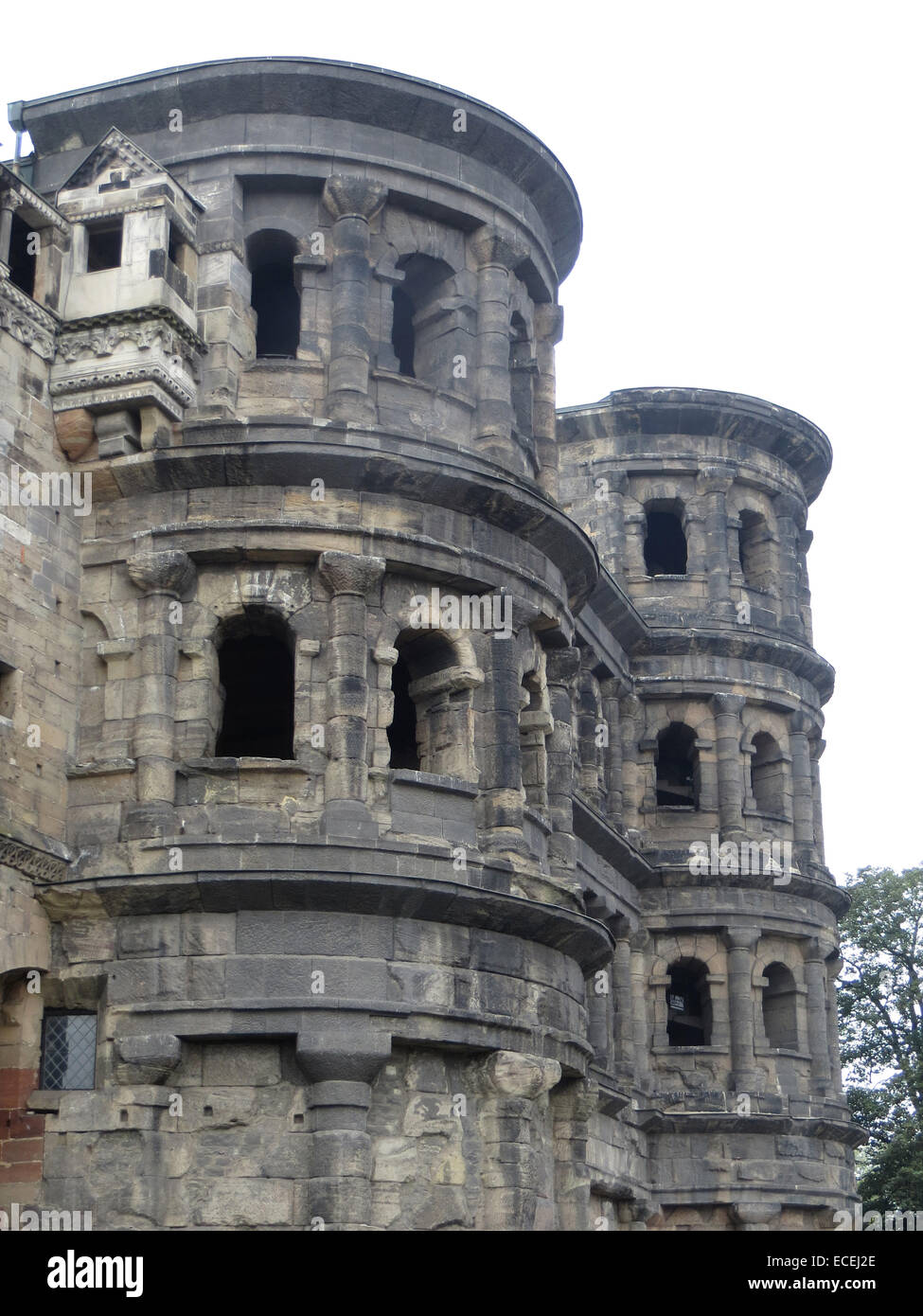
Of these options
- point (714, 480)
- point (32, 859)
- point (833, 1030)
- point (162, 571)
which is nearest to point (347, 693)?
point (162, 571)

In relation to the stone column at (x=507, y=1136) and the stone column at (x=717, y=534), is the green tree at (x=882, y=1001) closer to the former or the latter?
the stone column at (x=717, y=534)

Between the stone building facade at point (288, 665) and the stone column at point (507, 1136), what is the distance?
43 mm

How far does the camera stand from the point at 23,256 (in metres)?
21.2

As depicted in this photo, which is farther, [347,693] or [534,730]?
[534,730]

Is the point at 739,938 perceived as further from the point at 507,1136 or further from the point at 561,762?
the point at 507,1136

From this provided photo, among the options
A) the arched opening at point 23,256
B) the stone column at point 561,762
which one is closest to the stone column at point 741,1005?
the stone column at point 561,762

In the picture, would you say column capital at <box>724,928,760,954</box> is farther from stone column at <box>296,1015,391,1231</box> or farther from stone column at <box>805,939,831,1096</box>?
stone column at <box>296,1015,391,1231</box>

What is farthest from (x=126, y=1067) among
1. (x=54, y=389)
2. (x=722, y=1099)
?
(x=722, y=1099)

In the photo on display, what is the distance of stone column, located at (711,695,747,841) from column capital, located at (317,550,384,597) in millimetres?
13596

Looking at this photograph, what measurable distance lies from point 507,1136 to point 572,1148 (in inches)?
85.1

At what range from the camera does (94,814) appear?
19.2 metres

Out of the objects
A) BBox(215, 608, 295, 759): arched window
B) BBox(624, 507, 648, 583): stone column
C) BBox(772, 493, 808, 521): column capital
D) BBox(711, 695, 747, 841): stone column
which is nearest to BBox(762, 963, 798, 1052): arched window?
BBox(711, 695, 747, 841): stone column
